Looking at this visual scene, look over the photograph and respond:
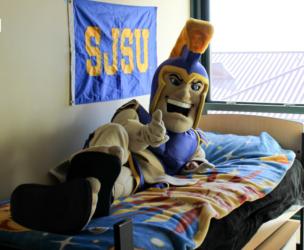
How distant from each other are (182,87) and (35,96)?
0.69m

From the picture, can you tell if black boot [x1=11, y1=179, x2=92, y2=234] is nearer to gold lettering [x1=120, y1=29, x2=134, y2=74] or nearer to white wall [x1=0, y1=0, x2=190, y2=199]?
white wall [x1=0, y1=0, x2=190, y2=199]

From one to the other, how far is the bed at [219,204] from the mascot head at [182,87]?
30 cm

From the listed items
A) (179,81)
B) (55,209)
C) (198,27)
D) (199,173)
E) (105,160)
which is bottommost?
(199,173)

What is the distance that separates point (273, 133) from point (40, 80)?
1.48 meters

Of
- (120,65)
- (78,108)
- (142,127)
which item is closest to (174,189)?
(142,127)

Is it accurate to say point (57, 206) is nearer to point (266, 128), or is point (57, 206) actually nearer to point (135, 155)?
point (135, 155)

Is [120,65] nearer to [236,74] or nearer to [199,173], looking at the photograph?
[199,173]

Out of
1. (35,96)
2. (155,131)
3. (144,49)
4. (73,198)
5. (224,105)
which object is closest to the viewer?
(73,198)

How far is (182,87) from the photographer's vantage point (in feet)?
7.61

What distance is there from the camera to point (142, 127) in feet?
6.80

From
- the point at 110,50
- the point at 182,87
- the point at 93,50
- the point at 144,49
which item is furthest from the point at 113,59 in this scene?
the point at 182,87

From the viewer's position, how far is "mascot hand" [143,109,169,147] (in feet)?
6.41

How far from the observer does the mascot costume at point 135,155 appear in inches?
59.1

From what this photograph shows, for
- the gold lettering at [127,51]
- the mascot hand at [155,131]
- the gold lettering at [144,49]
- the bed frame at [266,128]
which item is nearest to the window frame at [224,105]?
the bed frame at [266,128]
